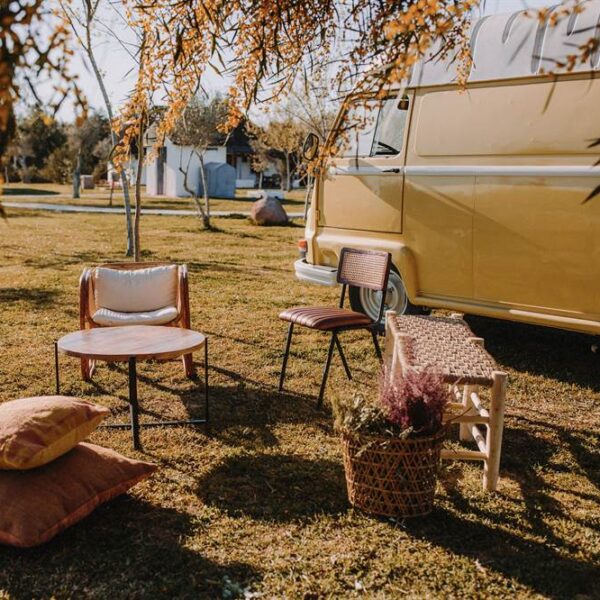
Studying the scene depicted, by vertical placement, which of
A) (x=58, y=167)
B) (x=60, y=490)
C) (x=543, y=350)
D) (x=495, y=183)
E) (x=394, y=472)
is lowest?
(x=543, y=350)

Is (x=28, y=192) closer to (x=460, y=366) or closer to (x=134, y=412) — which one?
(x=134, y=412)

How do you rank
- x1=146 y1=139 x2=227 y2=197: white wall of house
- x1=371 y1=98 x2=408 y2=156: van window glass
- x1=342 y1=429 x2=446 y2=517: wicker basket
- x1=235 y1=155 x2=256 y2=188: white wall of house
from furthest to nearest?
x1=235 y1=155 x2=256 y2=188: white wall of house → x1=146 y1=139 x2=227 y2=197: white wall of house → x1=371 y1=98 x2=408 y2=156: van window glass → x1=342 y1=429 x2=446 y2=517: wicker basket

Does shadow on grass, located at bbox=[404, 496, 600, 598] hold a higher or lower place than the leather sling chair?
lower

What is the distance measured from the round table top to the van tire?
2611mm

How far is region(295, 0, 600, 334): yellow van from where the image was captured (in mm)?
5660

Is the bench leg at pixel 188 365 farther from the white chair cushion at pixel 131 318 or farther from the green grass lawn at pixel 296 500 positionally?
the white chair cushion at pixel 131 318

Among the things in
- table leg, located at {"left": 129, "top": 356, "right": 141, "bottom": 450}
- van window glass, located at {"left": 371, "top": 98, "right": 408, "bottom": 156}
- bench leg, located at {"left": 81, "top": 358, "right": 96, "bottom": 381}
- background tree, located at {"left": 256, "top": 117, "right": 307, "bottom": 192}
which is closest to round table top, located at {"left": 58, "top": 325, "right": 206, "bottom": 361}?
table leg, located at {"left": 129, "top": 356, "right": 141, "bottom": 450}

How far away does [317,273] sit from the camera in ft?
25.3

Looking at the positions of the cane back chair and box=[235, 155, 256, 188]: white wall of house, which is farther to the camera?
box=[235, 155, 256, 188]: white wall of house

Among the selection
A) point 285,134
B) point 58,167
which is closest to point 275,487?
point 285,134

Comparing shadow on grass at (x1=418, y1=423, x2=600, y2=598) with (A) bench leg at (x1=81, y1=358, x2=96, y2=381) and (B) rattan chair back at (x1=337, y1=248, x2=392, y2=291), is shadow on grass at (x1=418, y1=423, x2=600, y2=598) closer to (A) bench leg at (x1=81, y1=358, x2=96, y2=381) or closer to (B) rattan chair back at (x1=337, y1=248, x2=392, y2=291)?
(B) rattan chair back at (x1=337, y1=248, x2=392, y2=291)

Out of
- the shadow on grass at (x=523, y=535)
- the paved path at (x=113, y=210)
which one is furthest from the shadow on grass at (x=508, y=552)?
the paved path at (x=113, y=210)

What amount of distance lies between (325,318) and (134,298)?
1643 millimetres

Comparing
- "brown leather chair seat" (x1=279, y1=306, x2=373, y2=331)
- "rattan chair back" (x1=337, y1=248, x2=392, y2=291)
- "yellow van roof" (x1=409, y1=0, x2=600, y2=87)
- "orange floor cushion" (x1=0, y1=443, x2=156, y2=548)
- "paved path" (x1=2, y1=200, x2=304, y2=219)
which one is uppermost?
"yellow van roof" (x1=409, y1=0, x2=600, y2=87)
